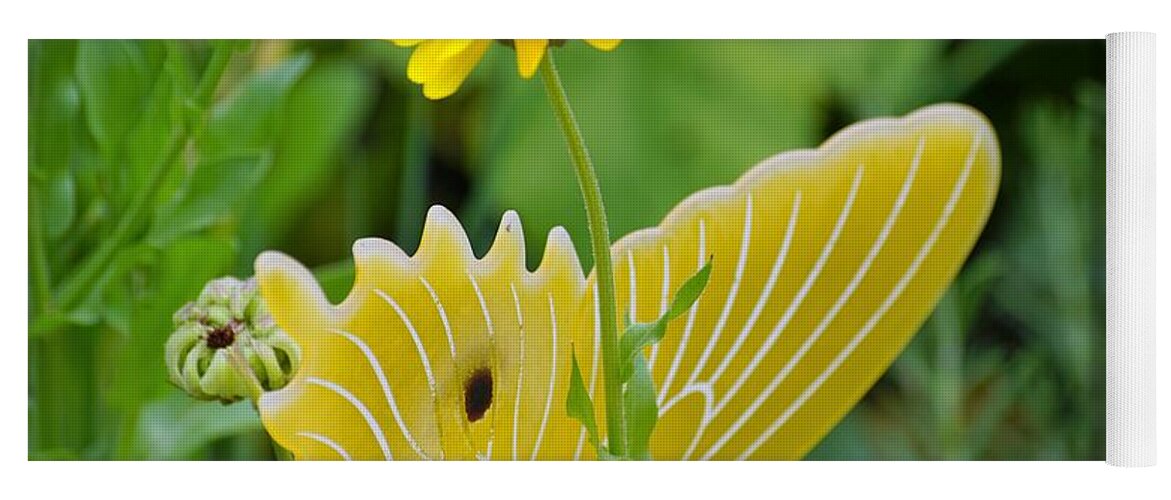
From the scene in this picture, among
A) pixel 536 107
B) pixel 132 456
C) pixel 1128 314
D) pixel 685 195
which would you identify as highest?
pixel 536 107

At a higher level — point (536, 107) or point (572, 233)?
point (536, 107)

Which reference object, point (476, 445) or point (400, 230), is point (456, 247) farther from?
point (476, 445)

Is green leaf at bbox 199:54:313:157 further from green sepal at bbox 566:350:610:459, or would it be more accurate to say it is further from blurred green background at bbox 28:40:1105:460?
green sepal at bbox 566:350:610:459

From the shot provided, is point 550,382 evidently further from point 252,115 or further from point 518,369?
point 252,115

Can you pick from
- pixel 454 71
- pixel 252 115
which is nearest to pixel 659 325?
pixel 454 71

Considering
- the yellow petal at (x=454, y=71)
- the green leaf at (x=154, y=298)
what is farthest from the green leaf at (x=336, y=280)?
the yellow petal at (x=454, y=71)

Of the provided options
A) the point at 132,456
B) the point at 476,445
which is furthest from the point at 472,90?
the point at 132,456

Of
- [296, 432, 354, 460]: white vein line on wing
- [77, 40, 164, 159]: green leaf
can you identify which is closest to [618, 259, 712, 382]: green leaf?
[296, 432, 354, 460]: white vein line on wing

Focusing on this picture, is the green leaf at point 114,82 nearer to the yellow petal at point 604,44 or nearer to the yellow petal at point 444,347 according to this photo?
the yellow petal at point 444,347
